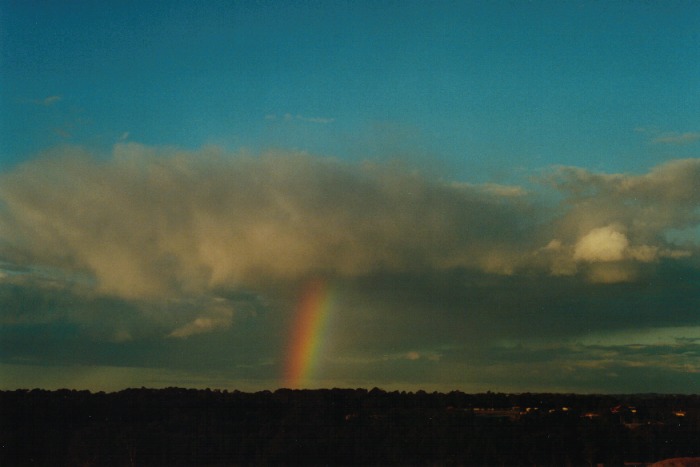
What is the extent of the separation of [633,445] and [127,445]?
29426 mm

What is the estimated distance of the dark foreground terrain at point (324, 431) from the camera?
142 ft

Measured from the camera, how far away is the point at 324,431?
4725cm

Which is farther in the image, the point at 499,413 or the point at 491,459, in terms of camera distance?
the point at 499,413

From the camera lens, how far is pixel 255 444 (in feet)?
149

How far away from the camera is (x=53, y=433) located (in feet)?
146

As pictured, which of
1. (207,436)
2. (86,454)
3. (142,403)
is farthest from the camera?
(142,403)

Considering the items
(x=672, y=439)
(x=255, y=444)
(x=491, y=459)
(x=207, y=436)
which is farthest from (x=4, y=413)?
(x=672, y=439)

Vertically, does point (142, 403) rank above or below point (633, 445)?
above

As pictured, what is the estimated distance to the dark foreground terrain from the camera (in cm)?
4325

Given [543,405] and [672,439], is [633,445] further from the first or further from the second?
[543,405]

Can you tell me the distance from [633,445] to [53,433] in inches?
1340

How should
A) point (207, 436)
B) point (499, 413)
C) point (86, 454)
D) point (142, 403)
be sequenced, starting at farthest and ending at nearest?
point (499, 413) → point (142, 403) → point (207, 436) → point (86, 454)

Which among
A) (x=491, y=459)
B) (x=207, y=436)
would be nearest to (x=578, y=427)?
(x=491, y=459)

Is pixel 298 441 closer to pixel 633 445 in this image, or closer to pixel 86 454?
pixel 86 454
